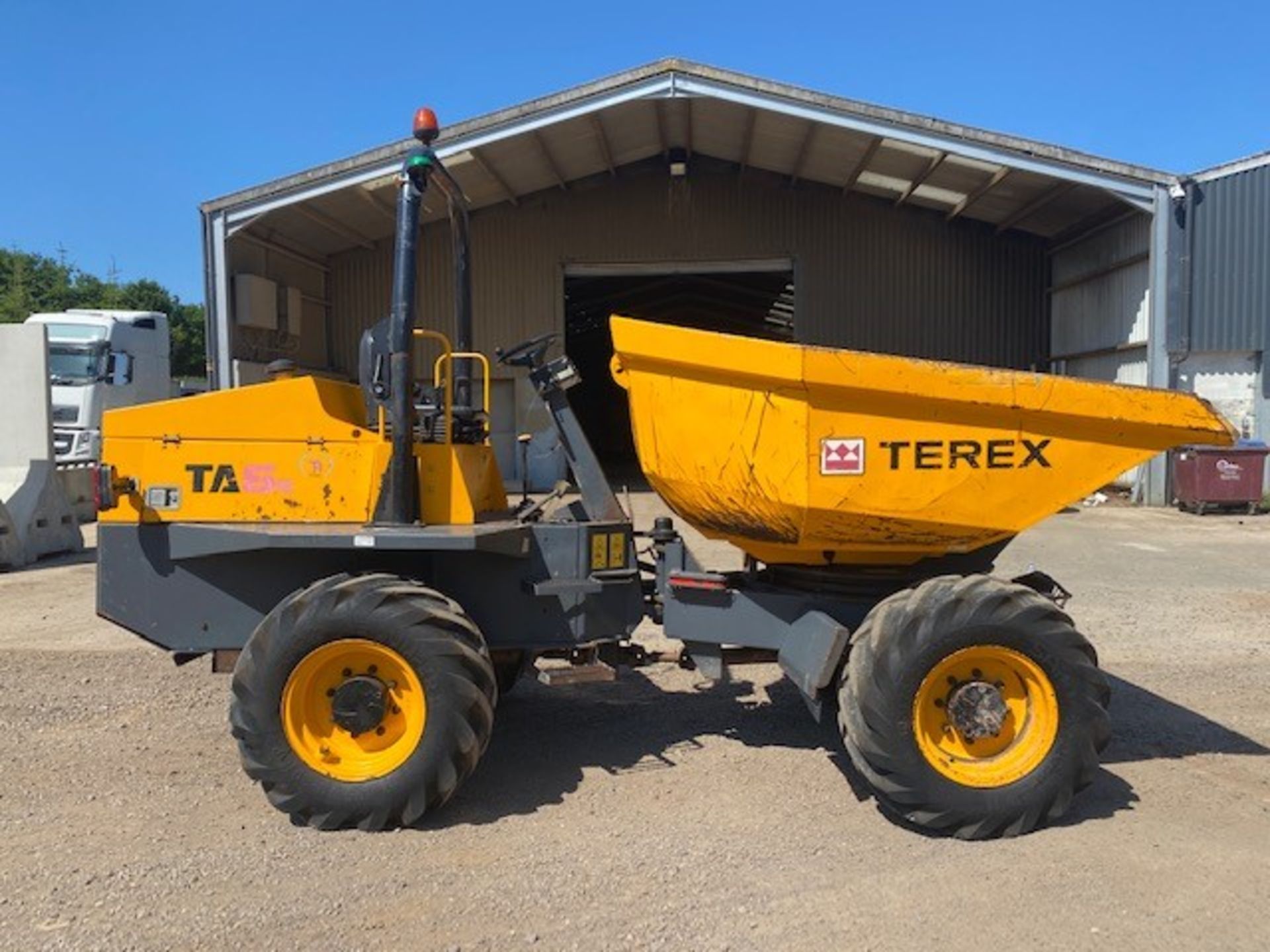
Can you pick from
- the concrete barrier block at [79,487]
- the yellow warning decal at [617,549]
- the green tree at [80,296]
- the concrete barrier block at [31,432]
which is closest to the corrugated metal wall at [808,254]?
the concrete barrier block at [79,487]

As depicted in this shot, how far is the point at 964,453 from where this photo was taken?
13.8 feet

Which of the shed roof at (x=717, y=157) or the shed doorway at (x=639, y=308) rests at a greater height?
the shed roof at (x=717, y=157)

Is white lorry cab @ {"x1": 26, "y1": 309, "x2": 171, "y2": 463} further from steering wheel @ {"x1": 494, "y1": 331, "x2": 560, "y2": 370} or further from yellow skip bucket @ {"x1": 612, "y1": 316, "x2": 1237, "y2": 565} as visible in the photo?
yellow skip bucket @ {"x1": 612, "y1": 316, "x2": 1237, "y2": 565}

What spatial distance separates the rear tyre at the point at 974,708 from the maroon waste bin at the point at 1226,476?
13391 mm

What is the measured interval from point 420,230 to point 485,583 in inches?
64.9

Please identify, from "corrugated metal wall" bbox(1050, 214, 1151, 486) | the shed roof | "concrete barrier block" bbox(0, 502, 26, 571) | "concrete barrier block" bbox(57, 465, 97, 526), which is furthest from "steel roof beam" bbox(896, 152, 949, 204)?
"concrete barrier block" bbox(0, 502, 26, 571)

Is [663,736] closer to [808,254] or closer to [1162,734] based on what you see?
[1162,734]

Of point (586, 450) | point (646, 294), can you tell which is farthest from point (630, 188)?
point (586, 450)

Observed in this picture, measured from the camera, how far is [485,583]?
15.1 ft

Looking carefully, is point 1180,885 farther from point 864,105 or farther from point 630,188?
point 630,188

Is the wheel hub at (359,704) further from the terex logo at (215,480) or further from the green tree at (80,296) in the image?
the green tree at (80,296)

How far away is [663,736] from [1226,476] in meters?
13.9

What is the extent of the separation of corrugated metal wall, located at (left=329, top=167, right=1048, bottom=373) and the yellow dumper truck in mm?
16784

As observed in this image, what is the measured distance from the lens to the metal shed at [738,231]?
1598 cm
